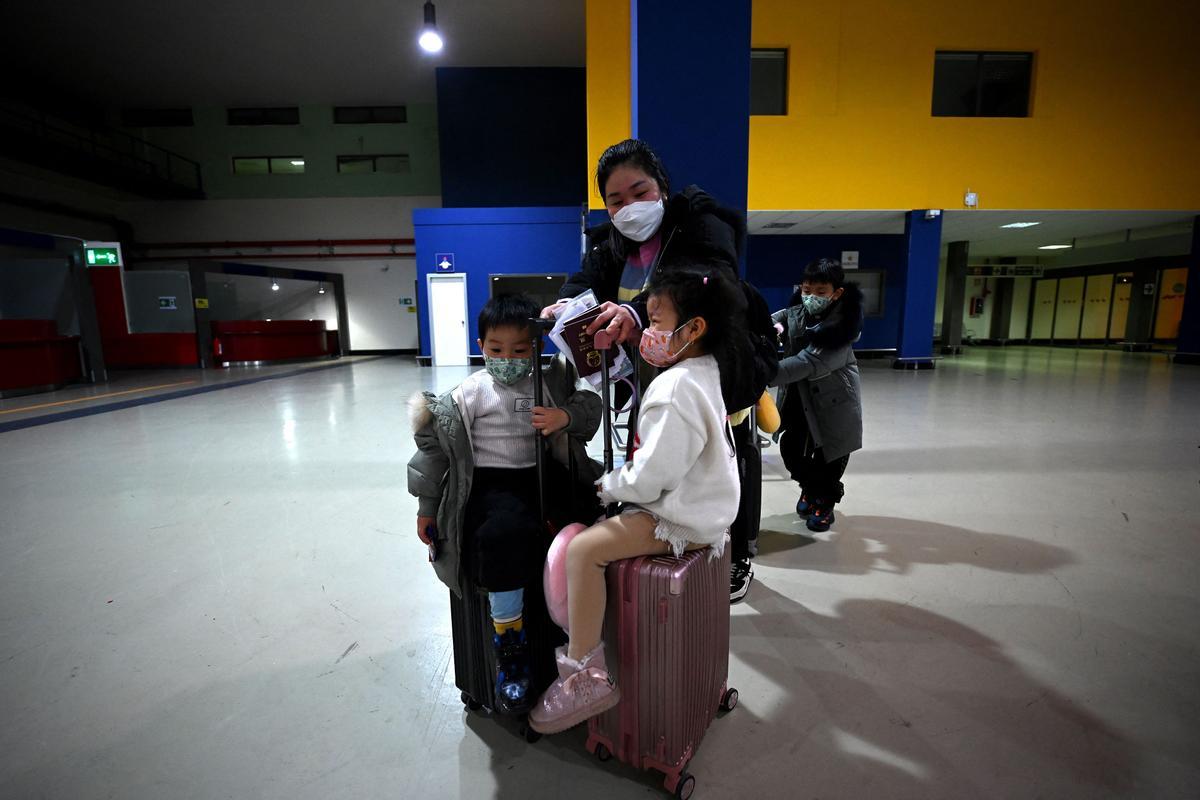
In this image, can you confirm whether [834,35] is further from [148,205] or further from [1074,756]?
[148,205]

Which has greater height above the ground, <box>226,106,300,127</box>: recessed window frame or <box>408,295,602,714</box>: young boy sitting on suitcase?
<box>226,106,300,127</box>: recessed window frame

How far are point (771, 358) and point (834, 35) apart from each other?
10.1m

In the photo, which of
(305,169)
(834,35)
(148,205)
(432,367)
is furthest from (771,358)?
(148,205)

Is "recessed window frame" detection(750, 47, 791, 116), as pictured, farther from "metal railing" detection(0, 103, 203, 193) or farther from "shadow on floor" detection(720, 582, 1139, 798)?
"metal railing" detection(0, 103, 203, 193)

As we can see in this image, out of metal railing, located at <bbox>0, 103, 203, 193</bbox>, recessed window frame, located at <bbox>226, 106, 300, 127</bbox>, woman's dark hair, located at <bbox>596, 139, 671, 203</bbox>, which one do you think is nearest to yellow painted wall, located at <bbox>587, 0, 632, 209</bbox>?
woman's dark hair, located at <bbox>596, 139, 671, 203</bbox>

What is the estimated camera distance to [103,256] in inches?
372

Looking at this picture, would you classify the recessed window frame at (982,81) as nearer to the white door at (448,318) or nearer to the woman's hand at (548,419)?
the white door at (448,318)

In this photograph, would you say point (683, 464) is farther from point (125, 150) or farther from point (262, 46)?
point (125, 150)

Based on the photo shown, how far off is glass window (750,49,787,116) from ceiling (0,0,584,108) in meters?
3.62

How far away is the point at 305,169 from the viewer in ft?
47.9

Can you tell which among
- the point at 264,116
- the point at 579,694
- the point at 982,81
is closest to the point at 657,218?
the point at 579,694

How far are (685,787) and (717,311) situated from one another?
1044mm

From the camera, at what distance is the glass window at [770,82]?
352 inches

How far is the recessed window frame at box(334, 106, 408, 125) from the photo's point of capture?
14602mm
